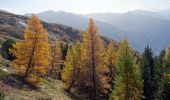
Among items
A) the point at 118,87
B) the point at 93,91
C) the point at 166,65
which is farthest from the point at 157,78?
the point at 118,87

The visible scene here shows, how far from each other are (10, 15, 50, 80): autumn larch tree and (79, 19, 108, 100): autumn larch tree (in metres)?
7.90

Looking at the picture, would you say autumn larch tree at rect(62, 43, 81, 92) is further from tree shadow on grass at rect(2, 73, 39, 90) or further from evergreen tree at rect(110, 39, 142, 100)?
evergreen tree at rect(110, 39, 142, 100)

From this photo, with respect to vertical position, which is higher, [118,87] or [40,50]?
[40,50]

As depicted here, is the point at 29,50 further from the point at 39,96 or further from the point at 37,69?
the point at 39,96

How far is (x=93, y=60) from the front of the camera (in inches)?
2087

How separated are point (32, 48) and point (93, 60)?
1134 centimetres

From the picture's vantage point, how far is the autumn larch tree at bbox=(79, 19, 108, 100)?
5216 cm

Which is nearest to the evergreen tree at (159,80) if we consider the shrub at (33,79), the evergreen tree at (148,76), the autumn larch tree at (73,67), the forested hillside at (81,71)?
the forested hillside at (81,71)

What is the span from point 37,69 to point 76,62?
12.2 m

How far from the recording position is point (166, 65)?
64125mm

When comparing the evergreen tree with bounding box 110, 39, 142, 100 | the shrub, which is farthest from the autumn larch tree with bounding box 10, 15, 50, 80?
the evergreen tree with bounding box 110, 39, 142, 100

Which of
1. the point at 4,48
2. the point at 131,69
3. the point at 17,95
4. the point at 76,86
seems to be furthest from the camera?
the point at 4,48

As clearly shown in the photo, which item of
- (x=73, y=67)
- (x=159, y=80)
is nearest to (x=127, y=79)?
(x=73, y=67)

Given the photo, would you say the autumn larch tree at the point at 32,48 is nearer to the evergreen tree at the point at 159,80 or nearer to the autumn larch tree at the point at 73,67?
the autumn larch tree at the point at 73,67
